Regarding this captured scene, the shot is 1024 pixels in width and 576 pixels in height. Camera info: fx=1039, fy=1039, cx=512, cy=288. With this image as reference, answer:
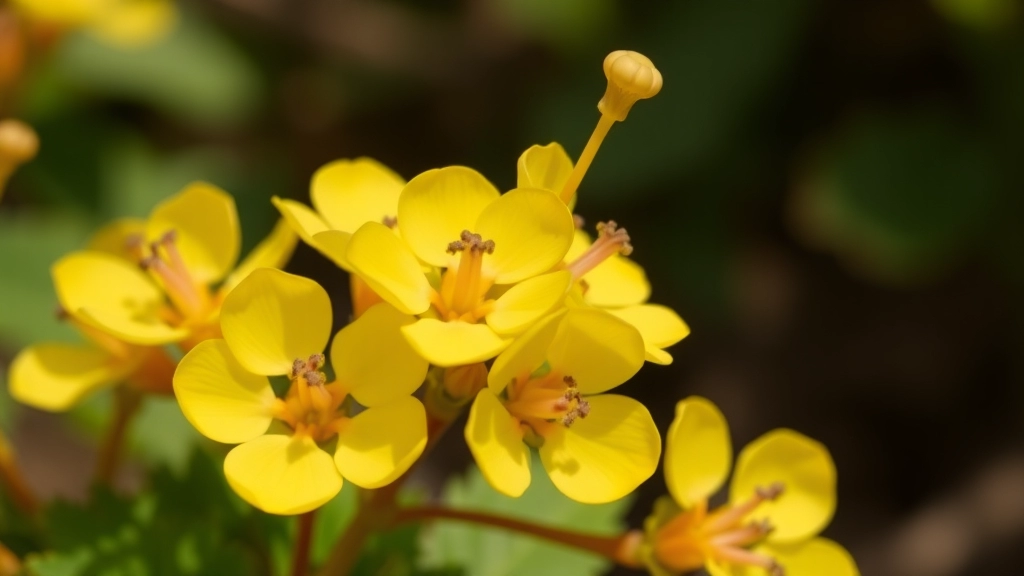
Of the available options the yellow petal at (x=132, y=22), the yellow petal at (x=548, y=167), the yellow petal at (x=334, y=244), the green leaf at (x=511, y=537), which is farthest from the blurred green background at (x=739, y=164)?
the yellow petal at (x=334, y=244)

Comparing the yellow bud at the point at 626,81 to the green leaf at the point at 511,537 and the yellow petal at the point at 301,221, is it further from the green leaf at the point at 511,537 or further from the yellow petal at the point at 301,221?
the green leaf at the point at 511,537

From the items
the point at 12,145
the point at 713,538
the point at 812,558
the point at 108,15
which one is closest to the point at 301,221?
the point at 12,145

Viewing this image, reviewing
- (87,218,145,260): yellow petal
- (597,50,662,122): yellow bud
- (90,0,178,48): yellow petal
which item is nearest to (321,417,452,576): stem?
(597,50,662,122): yellow bud

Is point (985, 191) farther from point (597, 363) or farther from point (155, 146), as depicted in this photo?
point (155, 146)

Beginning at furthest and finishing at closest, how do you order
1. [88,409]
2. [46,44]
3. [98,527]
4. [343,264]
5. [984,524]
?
1. [984,524]
2. [46,44]
3. [88,409]
4. [98,527]
5. [343,264]

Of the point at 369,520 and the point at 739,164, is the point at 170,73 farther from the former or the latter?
the point at 369,520

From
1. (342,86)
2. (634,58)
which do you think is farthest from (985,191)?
(634,58)
